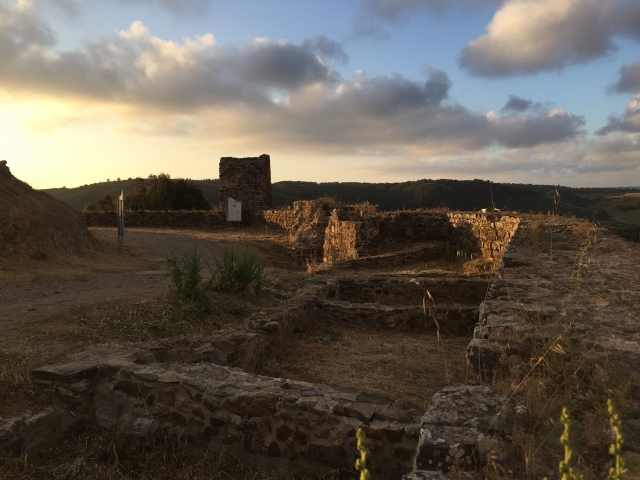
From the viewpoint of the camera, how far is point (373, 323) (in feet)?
24.1

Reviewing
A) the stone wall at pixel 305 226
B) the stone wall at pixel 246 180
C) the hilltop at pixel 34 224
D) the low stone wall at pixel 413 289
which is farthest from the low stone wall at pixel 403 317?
the stone wall at pixel 246 180

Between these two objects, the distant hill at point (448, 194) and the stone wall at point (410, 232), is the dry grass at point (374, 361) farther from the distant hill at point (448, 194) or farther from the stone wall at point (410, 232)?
the distant hill at point (448, 194)

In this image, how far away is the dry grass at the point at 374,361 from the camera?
4.93 metres

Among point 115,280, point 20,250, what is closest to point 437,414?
point 115,280

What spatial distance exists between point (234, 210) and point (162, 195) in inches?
398

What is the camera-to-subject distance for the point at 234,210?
22.8 meters

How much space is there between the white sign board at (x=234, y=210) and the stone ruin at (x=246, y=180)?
0.63 m

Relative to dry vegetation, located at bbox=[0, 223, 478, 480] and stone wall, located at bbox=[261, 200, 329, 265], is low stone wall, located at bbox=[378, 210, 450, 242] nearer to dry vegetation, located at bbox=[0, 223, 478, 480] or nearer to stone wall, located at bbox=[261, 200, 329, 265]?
stone wall, located at bbox=[261, 200, 329, 265]

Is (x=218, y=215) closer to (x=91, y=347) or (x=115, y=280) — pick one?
(x=115, y=280)

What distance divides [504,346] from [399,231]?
1137 cm

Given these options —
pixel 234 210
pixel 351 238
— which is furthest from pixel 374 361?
pixel 234 210

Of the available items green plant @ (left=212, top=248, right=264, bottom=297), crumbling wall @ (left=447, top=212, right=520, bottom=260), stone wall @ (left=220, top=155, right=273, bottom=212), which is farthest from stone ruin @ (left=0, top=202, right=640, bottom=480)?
stone wall @ (left=220, top=155, right=273, bottom=212)

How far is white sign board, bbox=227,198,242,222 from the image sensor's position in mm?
22559

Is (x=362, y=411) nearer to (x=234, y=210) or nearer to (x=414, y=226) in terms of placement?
(x=414, y=226)
